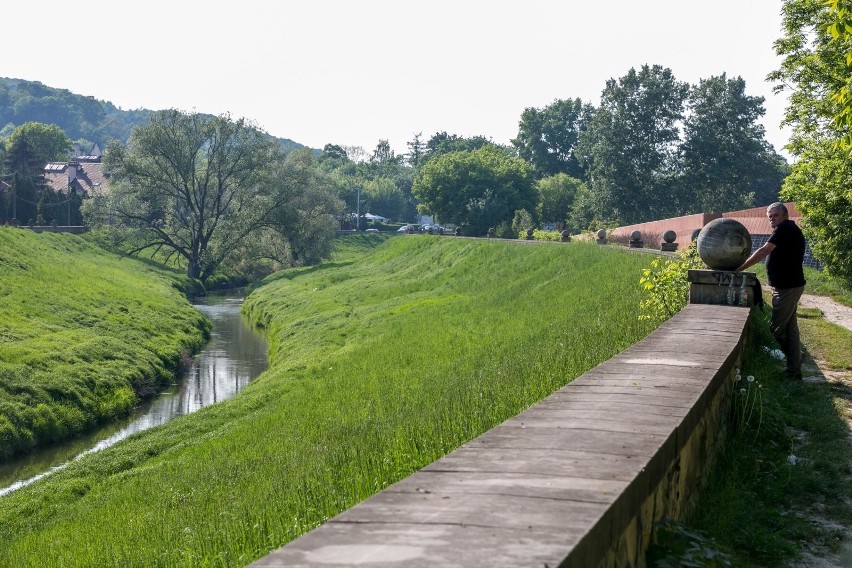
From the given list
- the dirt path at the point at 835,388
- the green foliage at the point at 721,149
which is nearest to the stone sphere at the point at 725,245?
the dirt path at the point at 835,388

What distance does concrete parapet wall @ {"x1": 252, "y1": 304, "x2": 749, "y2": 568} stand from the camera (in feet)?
10.6

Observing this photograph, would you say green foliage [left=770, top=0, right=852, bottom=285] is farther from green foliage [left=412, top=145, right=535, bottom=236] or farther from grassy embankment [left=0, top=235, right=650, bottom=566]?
green foliage [left=412, top=145, right=535, bottom=236]

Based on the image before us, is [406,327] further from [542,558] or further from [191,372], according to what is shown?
[542,558]

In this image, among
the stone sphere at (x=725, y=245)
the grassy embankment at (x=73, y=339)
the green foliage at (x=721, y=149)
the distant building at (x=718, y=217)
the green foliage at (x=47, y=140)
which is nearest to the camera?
the stone sphere at (x=725, y=245)

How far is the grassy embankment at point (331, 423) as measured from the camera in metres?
9.07

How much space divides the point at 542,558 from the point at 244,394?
2206 cm

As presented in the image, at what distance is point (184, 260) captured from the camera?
6956 cm

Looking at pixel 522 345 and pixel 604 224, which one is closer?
pixel 522 345

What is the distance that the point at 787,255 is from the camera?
10.9m

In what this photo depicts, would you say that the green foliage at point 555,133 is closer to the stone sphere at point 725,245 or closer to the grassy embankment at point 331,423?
the grassy embankment at point 331,423

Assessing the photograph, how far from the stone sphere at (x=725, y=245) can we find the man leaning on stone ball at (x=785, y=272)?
259 millimetres

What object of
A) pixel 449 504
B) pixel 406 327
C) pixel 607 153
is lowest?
pixel 406 327

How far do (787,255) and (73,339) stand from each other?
84.4 feet

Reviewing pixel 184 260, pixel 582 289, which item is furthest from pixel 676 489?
pixel 184 260
